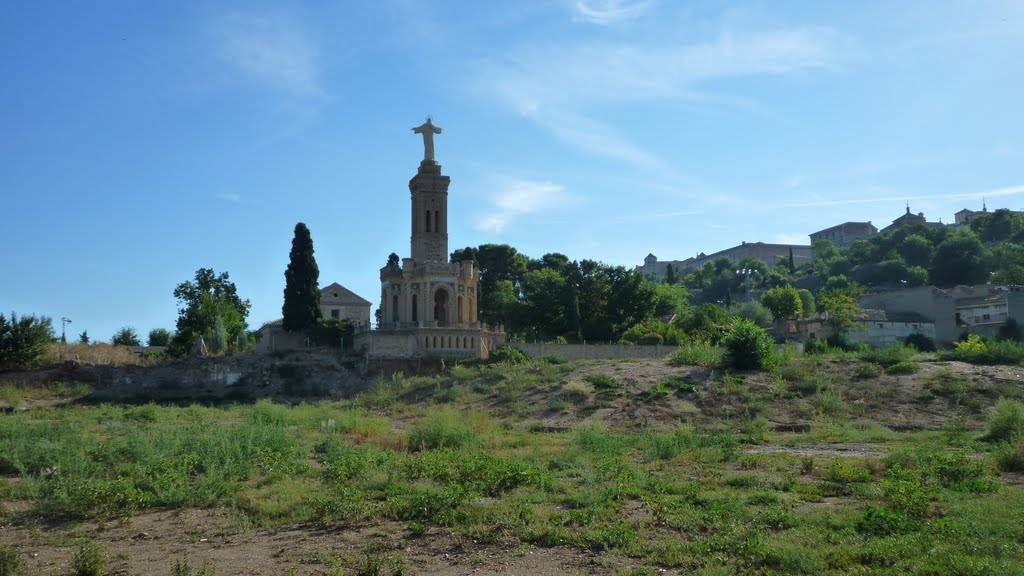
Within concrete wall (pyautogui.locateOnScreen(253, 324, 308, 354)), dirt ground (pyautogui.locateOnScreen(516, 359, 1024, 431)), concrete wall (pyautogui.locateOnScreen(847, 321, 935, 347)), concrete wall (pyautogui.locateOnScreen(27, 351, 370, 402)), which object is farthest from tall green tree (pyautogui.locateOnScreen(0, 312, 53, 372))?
concrete wall (pyautogui.locateOnScreen(847, 321, 935, 347))

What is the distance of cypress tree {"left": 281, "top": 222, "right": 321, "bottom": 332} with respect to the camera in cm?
4900

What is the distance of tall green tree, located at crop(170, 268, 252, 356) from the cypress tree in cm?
597

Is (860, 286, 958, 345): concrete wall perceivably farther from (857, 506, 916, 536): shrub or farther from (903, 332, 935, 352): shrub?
(857, 506, 916, 536): shrub

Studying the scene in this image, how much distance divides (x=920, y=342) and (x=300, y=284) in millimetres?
39434

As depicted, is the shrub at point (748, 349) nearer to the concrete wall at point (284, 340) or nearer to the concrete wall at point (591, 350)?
the concrete wall at point (591, 350)

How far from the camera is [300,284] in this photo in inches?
1935

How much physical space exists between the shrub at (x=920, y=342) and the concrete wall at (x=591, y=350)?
18642mm

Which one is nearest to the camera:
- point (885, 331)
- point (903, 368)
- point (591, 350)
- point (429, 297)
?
point (903, 368)

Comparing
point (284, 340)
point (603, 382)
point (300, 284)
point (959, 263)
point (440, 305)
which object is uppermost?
point (959, 263)

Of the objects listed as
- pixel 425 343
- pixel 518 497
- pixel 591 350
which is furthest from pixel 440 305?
pixel 518 497

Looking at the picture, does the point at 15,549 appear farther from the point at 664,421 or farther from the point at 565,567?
the point at 664,421

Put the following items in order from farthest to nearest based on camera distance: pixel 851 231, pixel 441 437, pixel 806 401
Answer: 1. pixel 851 231
2. pixel 806 401
3. pixel 441 437

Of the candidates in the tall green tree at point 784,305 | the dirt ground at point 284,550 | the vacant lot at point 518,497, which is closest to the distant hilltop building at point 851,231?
the tall green tree at point 784,305

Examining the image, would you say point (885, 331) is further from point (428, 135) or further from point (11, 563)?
point (11, 563)
